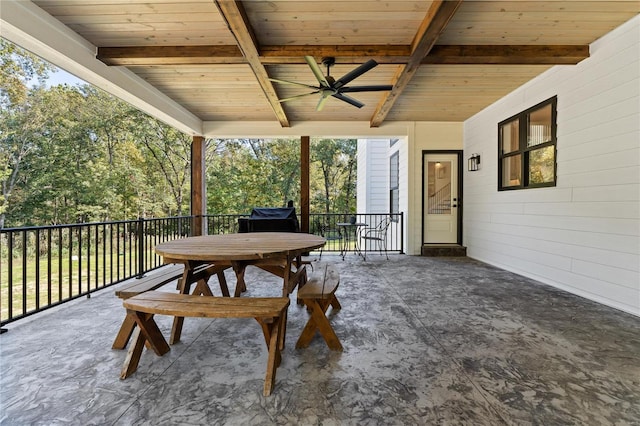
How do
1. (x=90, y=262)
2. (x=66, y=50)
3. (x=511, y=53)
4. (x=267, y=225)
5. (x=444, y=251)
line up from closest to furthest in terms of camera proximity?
1. (x=66, y=50)
2. (x=511, y=53)
3. (x=267, y=225)
4. (x=444, y=251)
5. (x=90, y=262)

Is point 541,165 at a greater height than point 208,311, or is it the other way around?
point 541,165

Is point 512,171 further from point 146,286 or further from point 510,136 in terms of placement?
point 146,286

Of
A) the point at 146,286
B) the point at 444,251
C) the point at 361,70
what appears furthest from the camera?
the point at 444,251

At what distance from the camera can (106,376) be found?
163 centimetres

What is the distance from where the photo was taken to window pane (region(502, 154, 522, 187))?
4223mm

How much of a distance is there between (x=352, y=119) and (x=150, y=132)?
9.27 meters

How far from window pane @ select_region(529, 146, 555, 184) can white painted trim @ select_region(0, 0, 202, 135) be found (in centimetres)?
581

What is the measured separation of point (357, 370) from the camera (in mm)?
1683

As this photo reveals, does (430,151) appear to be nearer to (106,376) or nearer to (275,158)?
(106,376)

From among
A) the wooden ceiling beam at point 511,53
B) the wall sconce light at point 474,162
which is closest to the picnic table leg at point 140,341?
the wooden ceiling beam at point 511,53

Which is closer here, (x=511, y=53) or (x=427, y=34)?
(x=427, y=34)

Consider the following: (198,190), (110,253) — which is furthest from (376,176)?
(110,253)

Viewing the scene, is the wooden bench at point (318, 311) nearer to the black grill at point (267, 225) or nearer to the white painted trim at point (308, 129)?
the black grill at point (267, 225)

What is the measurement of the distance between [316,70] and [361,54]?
0.63m
